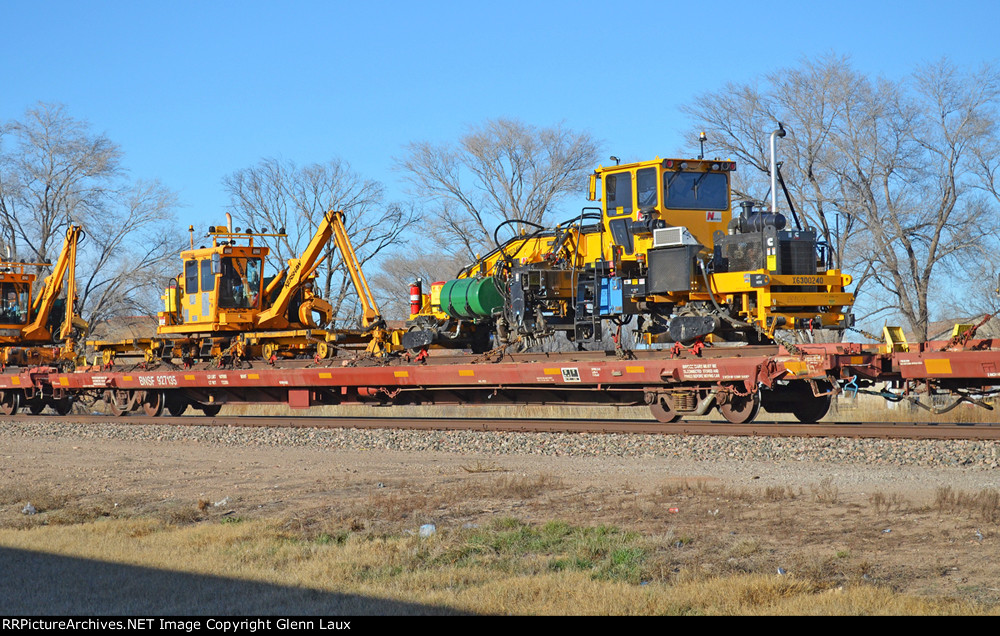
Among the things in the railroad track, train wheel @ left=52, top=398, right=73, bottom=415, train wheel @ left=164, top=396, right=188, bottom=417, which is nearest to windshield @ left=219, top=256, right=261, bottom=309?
train wheel @ left=164, top=396, right=188, bottom=417

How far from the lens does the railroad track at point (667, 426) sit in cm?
1335

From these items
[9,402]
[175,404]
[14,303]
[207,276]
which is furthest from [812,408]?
[14,303]

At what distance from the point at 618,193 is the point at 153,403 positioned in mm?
12448

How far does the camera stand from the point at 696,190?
52.9 feet

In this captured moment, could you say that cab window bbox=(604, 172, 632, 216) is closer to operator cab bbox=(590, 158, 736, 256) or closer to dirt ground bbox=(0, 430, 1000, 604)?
operator cab bbox=(590, 158, 736, 256)

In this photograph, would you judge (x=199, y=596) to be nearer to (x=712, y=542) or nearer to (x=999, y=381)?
→ (x=712, y=542)

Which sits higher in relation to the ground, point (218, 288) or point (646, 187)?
point (646, 187)

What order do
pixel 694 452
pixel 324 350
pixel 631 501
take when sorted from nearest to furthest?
pixel 631 501
pixel 694 452
pixel 324 350

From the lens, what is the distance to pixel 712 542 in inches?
289

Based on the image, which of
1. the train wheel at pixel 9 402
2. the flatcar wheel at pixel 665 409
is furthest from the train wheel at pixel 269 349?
the flatcar wheel at pixel 665 409

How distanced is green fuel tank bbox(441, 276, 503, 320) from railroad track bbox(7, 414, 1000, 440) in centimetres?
190

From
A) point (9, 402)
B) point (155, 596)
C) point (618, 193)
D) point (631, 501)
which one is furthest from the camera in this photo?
point (9, 402)

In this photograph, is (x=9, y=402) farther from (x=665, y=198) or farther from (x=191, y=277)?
(x=665, y=198)

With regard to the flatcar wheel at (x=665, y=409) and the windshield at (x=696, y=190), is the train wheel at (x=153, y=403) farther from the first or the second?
the windshield at (x=696, y=190)
